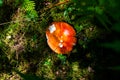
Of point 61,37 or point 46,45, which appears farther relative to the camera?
point 46,45

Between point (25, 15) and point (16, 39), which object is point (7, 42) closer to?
point (16, 39)

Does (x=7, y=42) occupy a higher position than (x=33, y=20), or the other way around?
(x=33, y=20)

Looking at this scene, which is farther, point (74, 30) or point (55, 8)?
point (55, 8)

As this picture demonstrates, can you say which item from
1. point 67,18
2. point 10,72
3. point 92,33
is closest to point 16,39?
point 10,72

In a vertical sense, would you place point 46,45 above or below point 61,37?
below

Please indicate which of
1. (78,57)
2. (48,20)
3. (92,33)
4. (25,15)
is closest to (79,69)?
(78,57)

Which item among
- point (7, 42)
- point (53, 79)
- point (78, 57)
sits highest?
point (7, 42)

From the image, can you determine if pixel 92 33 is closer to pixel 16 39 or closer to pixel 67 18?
pixel 67 18
